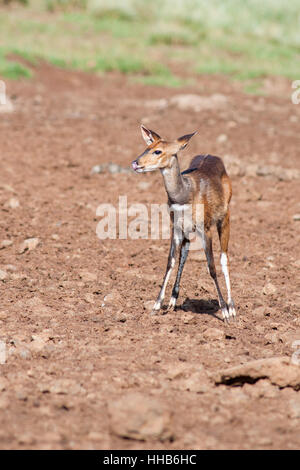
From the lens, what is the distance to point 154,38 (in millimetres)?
21859

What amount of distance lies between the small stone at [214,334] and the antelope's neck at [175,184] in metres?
1.06

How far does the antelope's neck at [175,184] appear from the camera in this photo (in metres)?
5.67

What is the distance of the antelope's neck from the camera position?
5672mm

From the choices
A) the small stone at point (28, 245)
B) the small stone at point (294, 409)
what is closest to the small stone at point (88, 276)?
the small stone at point (28, 245)

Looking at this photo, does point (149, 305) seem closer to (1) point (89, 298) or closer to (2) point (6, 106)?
(1) point (89, 298)

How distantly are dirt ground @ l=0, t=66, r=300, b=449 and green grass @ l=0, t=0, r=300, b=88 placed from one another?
14.3 feet

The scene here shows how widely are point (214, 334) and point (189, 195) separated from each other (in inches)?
45.2

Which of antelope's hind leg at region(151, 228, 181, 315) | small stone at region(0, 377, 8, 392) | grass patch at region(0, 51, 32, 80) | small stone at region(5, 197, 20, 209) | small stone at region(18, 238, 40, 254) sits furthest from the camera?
grass patch at region(0, 51, 32, 80)

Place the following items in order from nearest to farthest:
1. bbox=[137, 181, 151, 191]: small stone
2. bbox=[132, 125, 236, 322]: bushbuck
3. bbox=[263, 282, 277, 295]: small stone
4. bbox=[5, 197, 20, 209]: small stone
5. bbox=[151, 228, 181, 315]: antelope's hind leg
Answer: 1. bbox=[132, 125, 236, 322]: bushbuck
2. bbox=[151, 228, 181, 315]: antelope's hind leg
3. bbox=[263, 282, 277, 295]: small stone
4. bbox=[5, 197, 20, 209]: small stone
5. bbox=[137, 181, 151, 191]: small stone

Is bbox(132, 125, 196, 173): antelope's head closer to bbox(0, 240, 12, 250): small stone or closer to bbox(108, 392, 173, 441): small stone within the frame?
bbox(108, 392, 173, 441): small stone

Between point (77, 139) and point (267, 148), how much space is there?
3.21 m

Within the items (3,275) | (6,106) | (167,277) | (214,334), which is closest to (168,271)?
(167,277)

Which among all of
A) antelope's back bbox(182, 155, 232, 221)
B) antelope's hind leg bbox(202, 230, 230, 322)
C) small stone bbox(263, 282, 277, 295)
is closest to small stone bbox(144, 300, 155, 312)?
A: antelope's hind leg bbox(202, 230, 230, 322)

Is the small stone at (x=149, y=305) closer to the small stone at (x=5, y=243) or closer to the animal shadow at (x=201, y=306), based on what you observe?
the animal shadow at (x=201, y=306)
